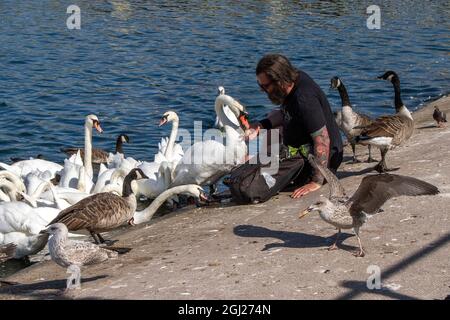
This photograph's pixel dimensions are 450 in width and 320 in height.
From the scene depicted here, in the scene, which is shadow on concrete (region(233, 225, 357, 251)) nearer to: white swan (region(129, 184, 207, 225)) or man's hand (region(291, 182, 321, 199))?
man's hand (region(291, 182, 321, 199))

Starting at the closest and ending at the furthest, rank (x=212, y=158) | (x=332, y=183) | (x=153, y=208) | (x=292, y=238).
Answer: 1. (x=332, y=183)
2. (x=292, y=238)
3. (x=153, y=208)
4. (x=212, y=158)

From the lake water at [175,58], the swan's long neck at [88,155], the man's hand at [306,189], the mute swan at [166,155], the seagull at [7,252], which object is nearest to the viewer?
the man's hand at [306,189]

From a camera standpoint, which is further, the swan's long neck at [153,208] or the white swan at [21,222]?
the swan's long neck at [153,208]

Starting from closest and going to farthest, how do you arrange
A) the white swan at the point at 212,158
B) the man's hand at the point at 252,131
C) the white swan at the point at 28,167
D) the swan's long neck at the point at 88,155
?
the man's hand at the point at 252,131, the white swan at the point at 212,158, the white swan at the point at 28,167, the swan's long neck at the point at 88,155

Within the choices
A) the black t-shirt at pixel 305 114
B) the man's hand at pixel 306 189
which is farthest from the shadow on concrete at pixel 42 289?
the black t-shirt at pixel 305 114

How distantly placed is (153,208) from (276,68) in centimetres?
298

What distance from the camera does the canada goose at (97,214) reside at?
29.9 feet

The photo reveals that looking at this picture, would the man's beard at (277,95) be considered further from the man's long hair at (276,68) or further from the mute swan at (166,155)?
the mute swan at (166,155)

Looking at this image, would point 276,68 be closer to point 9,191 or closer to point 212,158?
point 212,158

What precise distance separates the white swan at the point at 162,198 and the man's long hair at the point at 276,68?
237 centimetres

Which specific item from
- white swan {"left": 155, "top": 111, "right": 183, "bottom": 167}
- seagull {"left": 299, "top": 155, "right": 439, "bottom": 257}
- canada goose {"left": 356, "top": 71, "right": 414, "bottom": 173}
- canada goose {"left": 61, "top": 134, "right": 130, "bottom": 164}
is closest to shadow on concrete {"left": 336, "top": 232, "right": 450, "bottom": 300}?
seagull {"left": 299, "top": 155, "right": 439, "bottom": 257}

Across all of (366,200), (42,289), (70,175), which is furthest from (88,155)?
(366,200)

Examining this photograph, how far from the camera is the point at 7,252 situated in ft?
33.0

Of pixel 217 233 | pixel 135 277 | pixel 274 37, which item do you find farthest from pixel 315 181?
pixel 274 37
